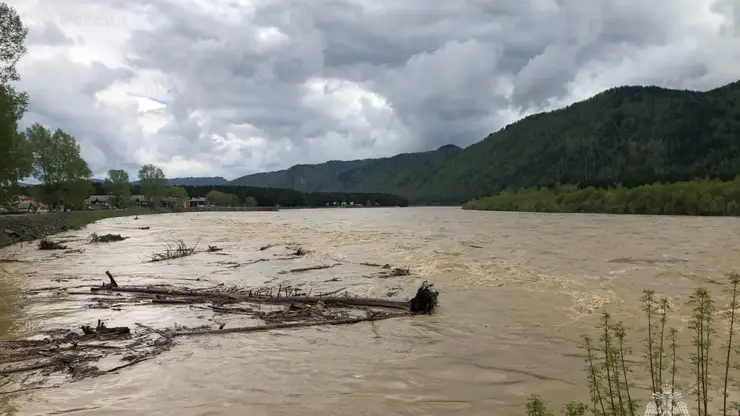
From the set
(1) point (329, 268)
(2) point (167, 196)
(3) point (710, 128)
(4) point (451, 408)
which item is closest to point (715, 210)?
(1) point (329, 268)

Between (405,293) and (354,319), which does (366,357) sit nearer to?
(354,319)

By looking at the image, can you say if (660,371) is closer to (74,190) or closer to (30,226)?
(30,226)

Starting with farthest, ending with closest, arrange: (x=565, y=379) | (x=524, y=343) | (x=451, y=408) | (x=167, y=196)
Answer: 1. (x=167, y=196)
2. (x=524, y=343)
3. (x=565, y=379)
4. (x=451, y=408)

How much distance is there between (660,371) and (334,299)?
10592mm

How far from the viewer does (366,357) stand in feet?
33.6

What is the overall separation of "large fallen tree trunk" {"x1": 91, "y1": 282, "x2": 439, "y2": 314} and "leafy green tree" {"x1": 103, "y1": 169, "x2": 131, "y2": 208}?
15851 centimetres

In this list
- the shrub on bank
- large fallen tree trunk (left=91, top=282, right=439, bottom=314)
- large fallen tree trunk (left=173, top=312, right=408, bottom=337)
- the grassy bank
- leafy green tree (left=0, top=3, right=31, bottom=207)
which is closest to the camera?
the shrub on bank

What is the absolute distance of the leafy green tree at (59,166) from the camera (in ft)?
288

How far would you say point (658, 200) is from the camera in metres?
82.8

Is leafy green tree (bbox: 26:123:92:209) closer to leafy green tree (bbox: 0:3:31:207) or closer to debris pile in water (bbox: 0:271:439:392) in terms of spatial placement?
leafy green tree (bbox: 0:3:31:207)

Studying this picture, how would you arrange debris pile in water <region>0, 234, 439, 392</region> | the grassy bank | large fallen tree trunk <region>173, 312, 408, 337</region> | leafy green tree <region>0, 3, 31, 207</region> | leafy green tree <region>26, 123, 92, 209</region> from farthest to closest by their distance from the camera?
leafy green tree <region>26, 123, 92, 209</region>
the grassy bank
leafy green tree <region>0, 3, 31, 207</region>
large fallen tree trunk <region>173, 312, 408, 337</region>
debris pile in water <region>0, 234, 439, 392</region>

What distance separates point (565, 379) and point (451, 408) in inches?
104

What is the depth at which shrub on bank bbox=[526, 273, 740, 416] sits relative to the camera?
5.14 meters

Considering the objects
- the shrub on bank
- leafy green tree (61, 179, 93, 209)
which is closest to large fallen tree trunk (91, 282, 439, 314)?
the shrub on bank
